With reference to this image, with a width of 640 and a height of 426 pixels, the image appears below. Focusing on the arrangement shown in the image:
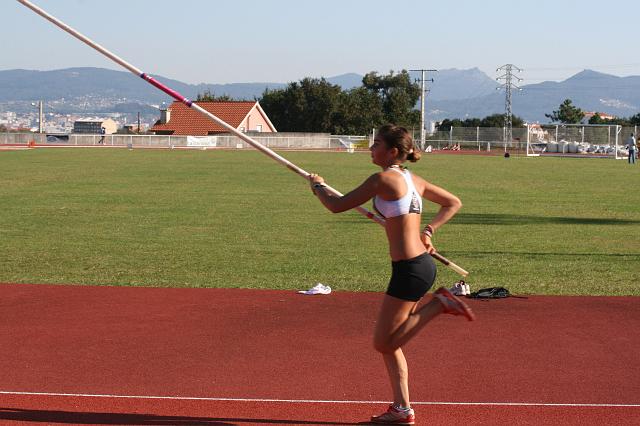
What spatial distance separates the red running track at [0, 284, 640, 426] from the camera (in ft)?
23.8

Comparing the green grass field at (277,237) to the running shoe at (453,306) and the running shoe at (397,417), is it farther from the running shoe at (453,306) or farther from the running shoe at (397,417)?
the running shoe at (453,306)

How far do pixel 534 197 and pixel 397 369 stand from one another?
83.1 feet

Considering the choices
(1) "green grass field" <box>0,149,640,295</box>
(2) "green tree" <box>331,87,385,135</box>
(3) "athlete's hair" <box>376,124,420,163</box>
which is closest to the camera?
(3) "athlete's hair" <box>376,124,420,163</box>

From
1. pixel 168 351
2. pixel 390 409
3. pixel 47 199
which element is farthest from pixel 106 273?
pixel 47 199

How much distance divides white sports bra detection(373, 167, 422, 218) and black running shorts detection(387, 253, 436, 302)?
32 cm

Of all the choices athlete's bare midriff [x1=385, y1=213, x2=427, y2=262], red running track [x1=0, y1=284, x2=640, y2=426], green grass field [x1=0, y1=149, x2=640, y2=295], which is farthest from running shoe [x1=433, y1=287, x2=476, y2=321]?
green grass field [x1=0, y1=149, x2=640, y2=295]

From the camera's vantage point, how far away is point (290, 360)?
887cm

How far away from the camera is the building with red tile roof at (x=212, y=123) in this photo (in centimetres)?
11800

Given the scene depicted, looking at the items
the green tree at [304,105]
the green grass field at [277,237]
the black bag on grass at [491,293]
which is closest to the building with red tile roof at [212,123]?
the green tree at [304,105]

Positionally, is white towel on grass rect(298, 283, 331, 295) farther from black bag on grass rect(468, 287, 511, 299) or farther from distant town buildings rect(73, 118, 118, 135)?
distant town buildings rect(73, 118, 118, 135)

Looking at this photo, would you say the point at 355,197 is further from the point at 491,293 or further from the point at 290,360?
the point at 491,293

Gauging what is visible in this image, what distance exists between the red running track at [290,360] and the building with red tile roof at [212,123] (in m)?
105

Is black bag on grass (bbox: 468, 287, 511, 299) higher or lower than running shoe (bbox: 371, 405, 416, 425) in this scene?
higher

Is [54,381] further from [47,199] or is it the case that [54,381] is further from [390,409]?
[47,199]
